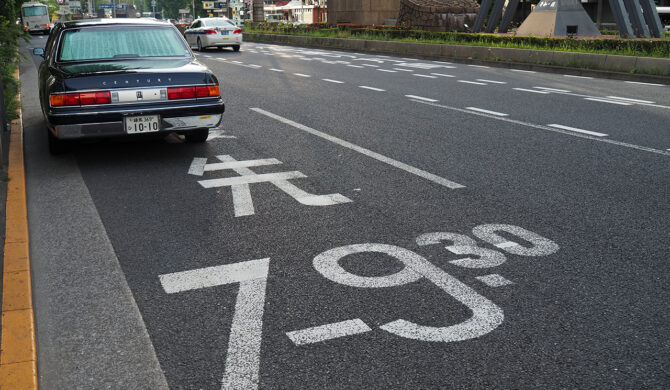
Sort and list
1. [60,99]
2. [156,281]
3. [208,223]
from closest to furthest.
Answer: [156,281] < [208,223] < [60,99]

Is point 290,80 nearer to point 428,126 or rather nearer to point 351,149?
point 428,126

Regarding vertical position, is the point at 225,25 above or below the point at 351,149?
above

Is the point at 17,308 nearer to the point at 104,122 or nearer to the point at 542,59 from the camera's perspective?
the point at 104,122

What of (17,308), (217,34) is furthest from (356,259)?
(217,34)

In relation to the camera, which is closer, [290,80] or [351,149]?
[351,149]

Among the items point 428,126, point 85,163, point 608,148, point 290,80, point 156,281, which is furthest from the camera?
point 290,80

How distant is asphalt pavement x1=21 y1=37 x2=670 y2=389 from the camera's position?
303 centimetres

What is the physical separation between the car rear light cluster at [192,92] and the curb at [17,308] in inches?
72.5

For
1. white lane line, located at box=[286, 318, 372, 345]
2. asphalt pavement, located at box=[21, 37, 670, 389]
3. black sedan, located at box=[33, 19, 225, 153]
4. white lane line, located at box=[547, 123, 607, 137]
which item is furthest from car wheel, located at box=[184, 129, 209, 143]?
white lane line, located at box=[286, 318, 372, 345]

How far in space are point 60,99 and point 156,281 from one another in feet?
10.7

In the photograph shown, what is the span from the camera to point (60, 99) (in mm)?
6434

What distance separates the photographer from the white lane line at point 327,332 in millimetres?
3240

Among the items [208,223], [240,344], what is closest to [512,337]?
[240,344]

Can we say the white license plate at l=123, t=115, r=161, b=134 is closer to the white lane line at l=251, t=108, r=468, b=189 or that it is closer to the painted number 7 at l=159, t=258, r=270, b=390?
the white lane line at l=251, t=108, r=468, b=189
